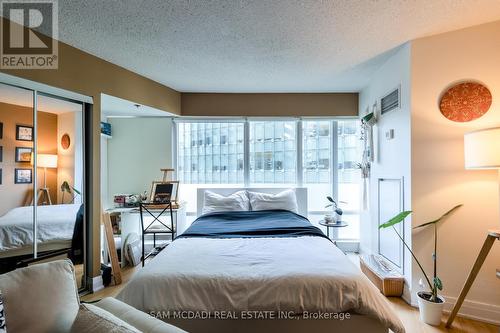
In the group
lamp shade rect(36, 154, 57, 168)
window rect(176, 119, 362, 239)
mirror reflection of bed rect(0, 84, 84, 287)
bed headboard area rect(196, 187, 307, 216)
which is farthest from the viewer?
window rect(176, 119, 362, 239)

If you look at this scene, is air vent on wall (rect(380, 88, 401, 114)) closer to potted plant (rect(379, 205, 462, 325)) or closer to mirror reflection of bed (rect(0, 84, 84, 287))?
potted plant (rect(379, 205, 462, 325))

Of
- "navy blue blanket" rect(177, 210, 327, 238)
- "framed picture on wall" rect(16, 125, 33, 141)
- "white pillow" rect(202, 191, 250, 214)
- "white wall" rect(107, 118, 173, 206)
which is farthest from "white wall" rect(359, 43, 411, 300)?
"framed picture on wall" rect(16, 125, 33, 141)

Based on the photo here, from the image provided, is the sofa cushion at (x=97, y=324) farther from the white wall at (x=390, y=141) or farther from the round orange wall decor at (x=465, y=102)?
the round orange wall decor at (x=465, y=102)

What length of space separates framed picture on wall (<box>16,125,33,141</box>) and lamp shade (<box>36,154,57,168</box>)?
0.17 meters

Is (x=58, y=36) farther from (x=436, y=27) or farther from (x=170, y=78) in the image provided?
(x=436, y=27)

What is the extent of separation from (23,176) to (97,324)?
2026 mm

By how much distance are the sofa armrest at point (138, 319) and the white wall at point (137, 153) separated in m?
2.96

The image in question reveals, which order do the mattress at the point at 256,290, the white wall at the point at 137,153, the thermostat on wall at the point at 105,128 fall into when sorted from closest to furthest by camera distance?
1. the mattress at the point at 256,290
2. the thermostat on wall at the point at 105,128
3. the white wall at the point at 137,153

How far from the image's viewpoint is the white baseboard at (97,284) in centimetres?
270

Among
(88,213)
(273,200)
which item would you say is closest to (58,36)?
(88,213)

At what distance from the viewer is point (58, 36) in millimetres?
2301

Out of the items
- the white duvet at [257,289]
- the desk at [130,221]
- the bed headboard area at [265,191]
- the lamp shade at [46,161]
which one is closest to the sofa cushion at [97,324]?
the white duvet at [257,289]

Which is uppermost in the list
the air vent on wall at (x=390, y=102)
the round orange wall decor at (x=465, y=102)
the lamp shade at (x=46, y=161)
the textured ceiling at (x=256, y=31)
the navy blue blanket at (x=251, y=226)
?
the textured ceiling at (x=256, y=31)

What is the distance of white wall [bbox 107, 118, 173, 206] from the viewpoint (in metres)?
3.96
